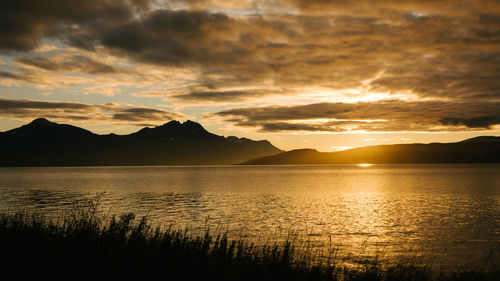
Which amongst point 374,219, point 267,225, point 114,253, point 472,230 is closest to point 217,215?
point 267,225

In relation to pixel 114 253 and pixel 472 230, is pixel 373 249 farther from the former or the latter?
pixel 114 253

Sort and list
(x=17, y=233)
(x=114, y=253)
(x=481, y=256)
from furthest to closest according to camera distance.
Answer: (x=481, y=256) → (x=17, y=233) → (x=114, y=253)

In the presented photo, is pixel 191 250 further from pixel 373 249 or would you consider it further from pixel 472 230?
pixel 472 230

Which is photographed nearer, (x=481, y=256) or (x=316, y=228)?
(x=481, y=256)

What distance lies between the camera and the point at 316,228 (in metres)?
41.6

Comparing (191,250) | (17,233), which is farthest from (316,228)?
(17,233)

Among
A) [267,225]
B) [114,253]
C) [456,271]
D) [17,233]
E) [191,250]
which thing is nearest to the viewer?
[114,253]

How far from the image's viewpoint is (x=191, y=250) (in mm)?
18562

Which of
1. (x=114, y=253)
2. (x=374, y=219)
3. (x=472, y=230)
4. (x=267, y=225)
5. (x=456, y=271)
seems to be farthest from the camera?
(x=374, y=219)

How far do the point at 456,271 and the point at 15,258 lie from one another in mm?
24729

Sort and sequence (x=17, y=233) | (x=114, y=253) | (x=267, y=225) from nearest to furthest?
(x=114, y=253), (x=17, y=233), (x=267, y=225)

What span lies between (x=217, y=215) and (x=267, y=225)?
10.7 metres

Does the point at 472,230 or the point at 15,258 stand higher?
the point at 15,258

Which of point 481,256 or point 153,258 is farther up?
point 153,258
